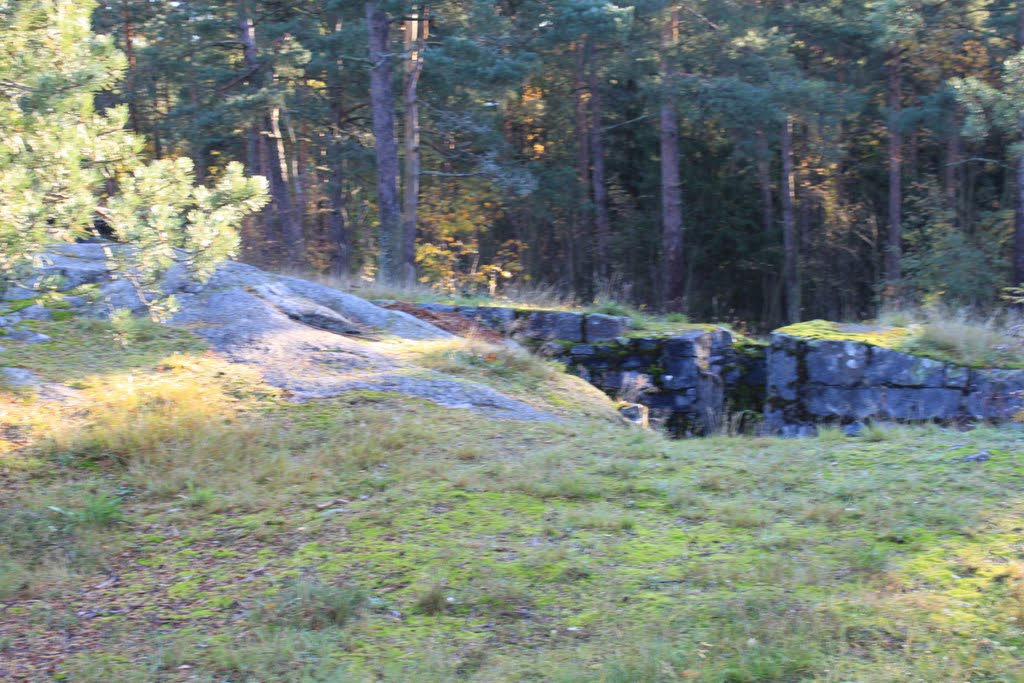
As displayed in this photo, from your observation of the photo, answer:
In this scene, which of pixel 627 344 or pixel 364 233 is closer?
pixel 627 344

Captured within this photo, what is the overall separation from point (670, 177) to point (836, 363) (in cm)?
890

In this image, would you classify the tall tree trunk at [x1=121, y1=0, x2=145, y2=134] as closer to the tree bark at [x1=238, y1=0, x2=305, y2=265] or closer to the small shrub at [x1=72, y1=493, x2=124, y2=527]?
the tree bark at [x1=238, y1=0, x2=305, y2=265]

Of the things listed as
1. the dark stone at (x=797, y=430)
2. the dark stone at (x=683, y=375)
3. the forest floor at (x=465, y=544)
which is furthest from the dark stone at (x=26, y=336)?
the dark stone at (x=797, y=430)

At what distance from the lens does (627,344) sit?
36.4 feet

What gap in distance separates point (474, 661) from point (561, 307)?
907cm

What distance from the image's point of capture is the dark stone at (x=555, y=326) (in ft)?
37.2

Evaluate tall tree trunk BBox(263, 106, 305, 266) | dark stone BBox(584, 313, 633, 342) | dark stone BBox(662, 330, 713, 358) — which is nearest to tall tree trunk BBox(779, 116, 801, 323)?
dark stone BBox(662, 330, 713, 358)

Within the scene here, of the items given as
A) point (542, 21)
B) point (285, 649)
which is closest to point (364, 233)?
point (542, 21)

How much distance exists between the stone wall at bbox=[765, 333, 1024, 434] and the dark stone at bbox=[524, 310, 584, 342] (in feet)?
8.12

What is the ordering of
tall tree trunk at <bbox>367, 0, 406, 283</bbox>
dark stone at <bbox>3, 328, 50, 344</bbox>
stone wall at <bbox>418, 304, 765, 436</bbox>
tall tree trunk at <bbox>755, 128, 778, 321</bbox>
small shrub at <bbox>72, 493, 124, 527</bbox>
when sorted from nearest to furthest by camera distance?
small shrub at <bbox>72, 493, 124, 527</bbox>
dark stone at <bbox>3, 328, 50, 344</bbox>
stone wall at <bbox>418, 304, 765, 436</bbox>
tall tree trunk at <bbox>367, 0, 406, 283</bbox>
tall tree trunk at <bbox>755, 128, 778, 321</bbox>

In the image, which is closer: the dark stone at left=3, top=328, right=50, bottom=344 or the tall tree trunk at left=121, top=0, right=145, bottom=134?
the dark stone at left=3, top=328, right=50, bottom=344

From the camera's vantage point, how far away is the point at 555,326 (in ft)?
37.4

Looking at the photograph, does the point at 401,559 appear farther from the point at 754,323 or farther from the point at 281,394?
the point at 754,323

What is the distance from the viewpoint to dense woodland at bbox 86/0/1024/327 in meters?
16.3
